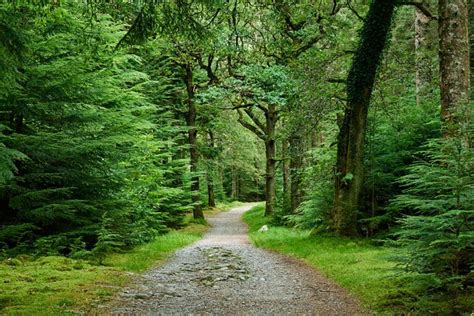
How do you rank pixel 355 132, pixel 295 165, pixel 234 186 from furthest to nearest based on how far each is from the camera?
pixel 234 186
pixel 295 165
pixel 355 132

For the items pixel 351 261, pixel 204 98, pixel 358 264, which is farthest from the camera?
pixel 204 98

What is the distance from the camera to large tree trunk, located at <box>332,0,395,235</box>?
12.3m

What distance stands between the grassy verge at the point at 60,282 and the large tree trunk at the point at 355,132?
5.37 meters

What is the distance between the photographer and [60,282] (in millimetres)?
7938

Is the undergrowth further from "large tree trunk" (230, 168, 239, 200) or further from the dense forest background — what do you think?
"large tree trunk" (230, 168, 239, 200)

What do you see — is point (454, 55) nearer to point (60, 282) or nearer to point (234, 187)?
point (60, 282)

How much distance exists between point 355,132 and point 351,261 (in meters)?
4.02

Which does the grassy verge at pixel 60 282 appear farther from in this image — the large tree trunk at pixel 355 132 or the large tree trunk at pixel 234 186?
the large tree trunk at pixel 234 186

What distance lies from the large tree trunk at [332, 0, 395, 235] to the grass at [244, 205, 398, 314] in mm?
759

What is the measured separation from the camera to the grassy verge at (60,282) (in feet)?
21.4

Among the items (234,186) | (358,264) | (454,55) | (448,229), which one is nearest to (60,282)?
(358,264)

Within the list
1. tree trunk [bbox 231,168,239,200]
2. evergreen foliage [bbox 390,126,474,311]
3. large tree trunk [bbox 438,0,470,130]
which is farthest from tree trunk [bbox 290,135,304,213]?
tree trunk [bbox 231,168,239,200]

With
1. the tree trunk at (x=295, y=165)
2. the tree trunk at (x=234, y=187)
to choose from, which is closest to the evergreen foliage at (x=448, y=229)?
the tree trunk at (x=295, y=165)

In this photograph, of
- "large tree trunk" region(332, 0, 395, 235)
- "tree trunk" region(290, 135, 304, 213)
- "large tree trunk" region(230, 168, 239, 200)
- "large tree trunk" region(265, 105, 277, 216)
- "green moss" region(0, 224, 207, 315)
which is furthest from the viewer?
"large tree trunk" region(230, 168, 239, 200)
